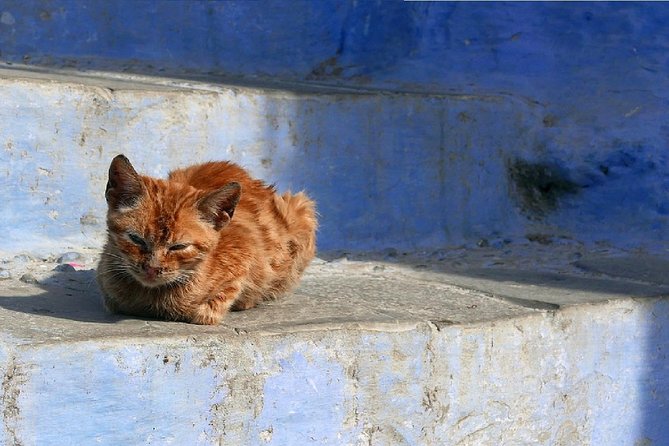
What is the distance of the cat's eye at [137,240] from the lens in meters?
3.38

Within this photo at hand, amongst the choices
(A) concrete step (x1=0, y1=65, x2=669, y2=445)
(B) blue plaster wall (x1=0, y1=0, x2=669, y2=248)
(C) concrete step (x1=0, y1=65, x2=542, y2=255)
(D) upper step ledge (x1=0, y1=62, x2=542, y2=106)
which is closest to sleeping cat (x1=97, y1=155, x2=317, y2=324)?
(A) concrete step (x1=0, y1=65, x2=669, y2=445)

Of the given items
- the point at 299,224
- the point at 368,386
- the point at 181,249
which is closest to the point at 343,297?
→ the point at 299,224

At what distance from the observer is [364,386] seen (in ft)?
11.9

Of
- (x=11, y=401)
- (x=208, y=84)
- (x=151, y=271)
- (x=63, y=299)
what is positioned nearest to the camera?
(x=11, y=401)

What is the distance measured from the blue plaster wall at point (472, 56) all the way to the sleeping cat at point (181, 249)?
75.4 inches

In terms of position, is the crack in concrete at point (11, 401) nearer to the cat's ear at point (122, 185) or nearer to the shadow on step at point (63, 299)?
the shadow on step at point (63, 299)

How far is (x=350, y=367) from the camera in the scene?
11.7 feet

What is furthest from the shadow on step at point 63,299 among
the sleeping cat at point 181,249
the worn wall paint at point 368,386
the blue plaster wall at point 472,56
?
the blue plaster wall at point 472,56

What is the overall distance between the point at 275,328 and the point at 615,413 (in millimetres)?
1647

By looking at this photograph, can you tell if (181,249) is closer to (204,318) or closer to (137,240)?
(137,240)

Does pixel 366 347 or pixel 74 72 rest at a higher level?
pixel 74 72

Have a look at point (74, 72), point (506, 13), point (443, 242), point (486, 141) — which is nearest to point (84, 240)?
point (74, 72)

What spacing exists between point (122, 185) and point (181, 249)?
0.96ft

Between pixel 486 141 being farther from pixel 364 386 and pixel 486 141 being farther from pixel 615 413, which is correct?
pixel 364 386
